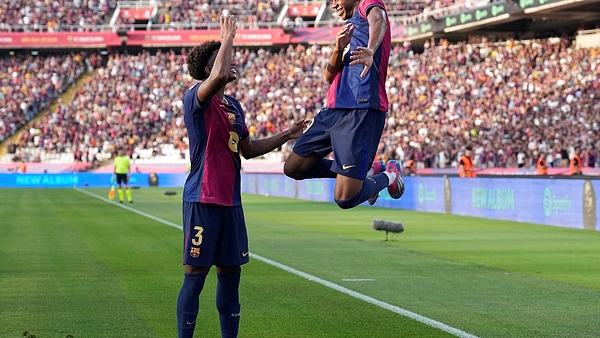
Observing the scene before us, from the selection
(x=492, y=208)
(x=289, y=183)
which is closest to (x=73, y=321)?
(x=492, y=208)

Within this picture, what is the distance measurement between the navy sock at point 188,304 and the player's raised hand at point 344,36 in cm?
208

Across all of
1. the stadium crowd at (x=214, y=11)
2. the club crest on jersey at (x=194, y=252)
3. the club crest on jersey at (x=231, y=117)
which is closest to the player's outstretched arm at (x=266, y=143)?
the club crest on jersey at (x=231, y=117)

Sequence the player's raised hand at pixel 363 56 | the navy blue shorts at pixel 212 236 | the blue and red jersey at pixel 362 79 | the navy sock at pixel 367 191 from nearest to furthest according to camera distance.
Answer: the navy blue shorts at pixel 212 236 < the player's raised hand at pixel 363 56 < the blue and red jersey at pixel 362 79 < the navy sock at pixel 367 191

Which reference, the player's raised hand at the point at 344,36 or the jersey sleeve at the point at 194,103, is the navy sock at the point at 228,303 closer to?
the jersey sleeve at the point at 194,103

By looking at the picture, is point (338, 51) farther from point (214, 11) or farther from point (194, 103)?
point (214, 11)

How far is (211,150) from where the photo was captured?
6.94 metres

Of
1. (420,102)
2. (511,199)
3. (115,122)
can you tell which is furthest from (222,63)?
(115,122)

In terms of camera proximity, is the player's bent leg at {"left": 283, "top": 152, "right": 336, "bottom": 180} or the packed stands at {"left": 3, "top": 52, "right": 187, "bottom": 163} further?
the packed stands at {"left": 3, "top": 52, "right": 187, "bottom": 163}

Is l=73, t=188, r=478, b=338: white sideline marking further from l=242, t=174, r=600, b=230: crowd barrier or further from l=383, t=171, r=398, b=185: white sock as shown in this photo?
l=242, t=174, r=600, b=230: crowd barrier

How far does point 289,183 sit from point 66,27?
1256 inches

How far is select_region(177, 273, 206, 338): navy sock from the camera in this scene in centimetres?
692

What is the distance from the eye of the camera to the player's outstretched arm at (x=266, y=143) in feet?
24.0

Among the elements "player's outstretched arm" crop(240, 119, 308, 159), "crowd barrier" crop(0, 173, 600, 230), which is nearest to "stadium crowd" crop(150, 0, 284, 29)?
"crowd barrier" crop(0, 173, 600, 230)

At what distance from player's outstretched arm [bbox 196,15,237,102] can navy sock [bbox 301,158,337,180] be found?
1.77 meters
